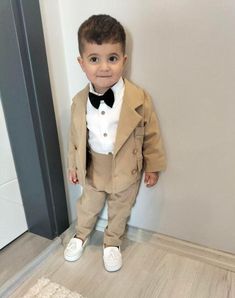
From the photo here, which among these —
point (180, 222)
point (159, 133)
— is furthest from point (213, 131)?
point (180, 222)

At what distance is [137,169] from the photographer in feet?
3.09

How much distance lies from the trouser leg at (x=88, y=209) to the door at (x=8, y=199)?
9.2 inches

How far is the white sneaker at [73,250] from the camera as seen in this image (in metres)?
1.03

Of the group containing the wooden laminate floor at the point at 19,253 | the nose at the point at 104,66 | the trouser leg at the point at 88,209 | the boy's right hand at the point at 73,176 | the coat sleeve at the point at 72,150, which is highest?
the nose at the point at 104,66

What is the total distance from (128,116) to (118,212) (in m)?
0.37

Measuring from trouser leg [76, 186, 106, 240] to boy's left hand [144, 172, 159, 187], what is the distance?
0.54 feet

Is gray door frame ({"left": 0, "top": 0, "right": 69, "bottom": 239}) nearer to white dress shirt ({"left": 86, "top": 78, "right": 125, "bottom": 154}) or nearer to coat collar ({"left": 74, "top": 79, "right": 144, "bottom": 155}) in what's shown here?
white dress shirt ({"left": 86, "top": 78, "right": 125, "bottom": 154})

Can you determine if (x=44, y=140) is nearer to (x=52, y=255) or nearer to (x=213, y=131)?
(x=52, y=255)

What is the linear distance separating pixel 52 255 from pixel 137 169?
456 mm

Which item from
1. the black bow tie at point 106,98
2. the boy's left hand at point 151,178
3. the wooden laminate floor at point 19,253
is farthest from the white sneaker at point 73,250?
Answer: the black bow tie at point 106,98

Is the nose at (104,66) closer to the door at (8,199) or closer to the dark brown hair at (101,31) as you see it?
the dark brown hair at (101,31)

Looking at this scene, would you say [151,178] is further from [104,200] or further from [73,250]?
[73,250]

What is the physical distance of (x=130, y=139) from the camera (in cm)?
89

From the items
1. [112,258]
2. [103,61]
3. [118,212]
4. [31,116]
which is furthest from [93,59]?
[112,258]
